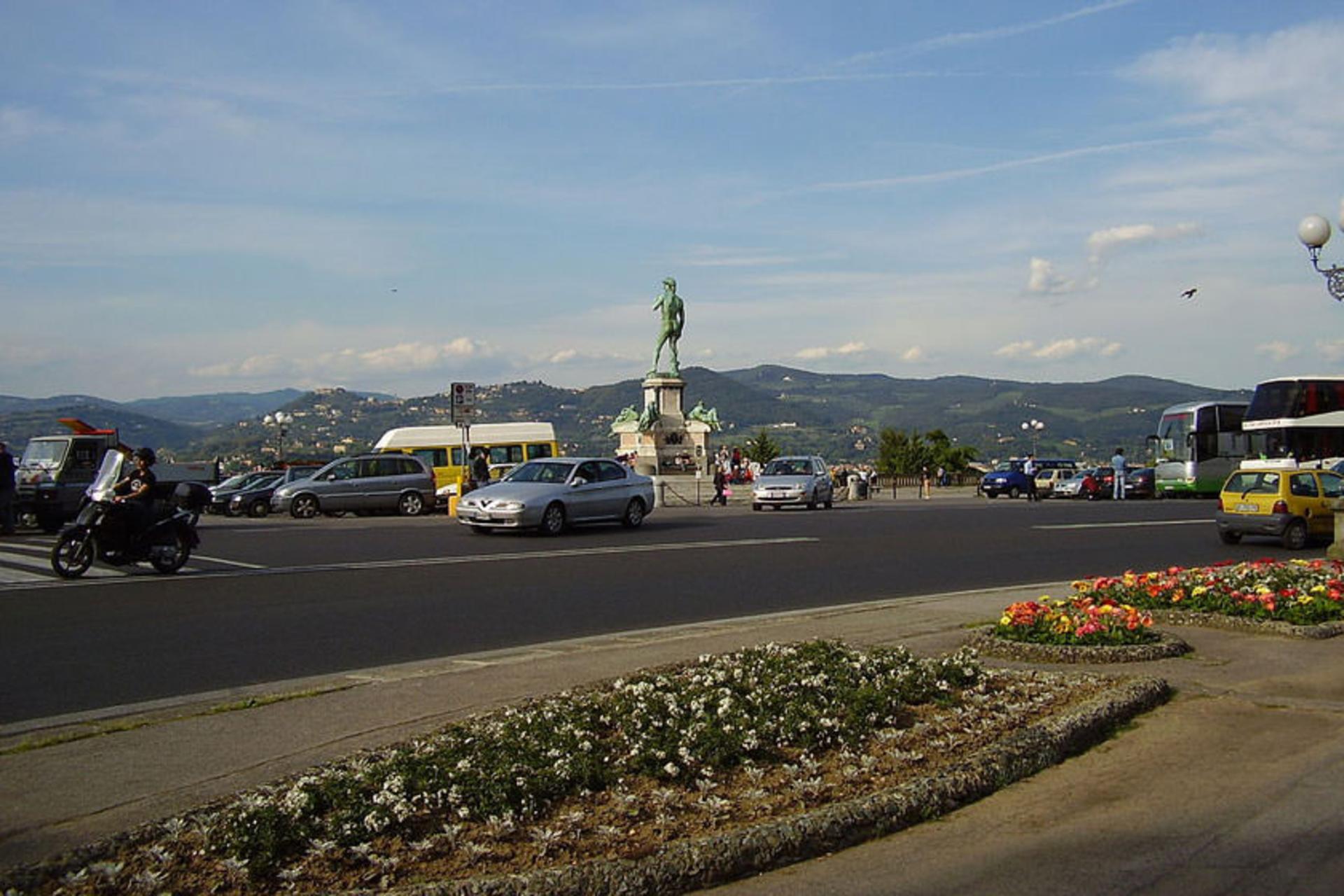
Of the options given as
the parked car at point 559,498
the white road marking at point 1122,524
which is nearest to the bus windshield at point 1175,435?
the white road marking at point 1122,524

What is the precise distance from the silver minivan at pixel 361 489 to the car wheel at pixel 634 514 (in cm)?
832

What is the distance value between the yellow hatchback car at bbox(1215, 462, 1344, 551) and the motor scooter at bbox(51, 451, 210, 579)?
1707 cm

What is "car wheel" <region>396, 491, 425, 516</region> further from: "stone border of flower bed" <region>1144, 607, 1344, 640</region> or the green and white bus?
the green and white bus

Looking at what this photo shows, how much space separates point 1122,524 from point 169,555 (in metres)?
20.4

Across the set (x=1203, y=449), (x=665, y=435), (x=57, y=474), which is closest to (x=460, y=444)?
(x=665, y=435)

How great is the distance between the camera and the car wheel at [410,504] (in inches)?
1275

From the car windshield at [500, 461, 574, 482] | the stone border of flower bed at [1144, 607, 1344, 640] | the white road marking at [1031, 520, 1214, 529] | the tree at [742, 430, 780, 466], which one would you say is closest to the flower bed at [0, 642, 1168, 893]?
the stone border of flower bed at [1144, 607, 1344, 640]

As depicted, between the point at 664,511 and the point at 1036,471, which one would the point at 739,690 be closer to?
the point at 664,511

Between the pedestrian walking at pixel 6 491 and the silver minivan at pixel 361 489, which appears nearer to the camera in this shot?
the pedestrian walking at pixel 6 491

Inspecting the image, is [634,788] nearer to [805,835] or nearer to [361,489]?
[805,835]

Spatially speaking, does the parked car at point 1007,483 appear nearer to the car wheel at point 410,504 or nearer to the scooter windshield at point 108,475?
the car wheel at point 410,504

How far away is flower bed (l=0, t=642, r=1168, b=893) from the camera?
15.2 feet

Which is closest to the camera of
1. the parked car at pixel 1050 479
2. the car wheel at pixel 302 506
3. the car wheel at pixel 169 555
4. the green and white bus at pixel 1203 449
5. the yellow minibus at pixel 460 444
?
the car wheel at pixel 169 555

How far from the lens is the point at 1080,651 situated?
367 inches
